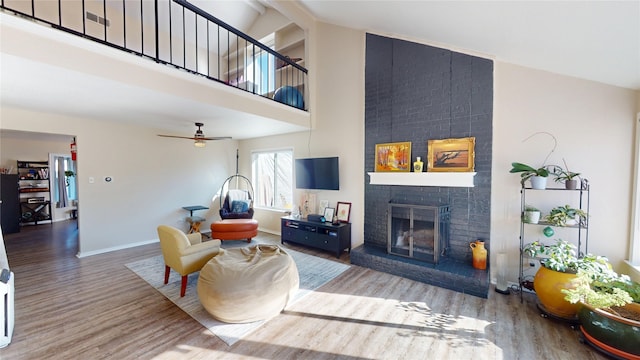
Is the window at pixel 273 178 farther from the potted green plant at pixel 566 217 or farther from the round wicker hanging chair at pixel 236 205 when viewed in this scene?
the potted green plant at pixel 566 217

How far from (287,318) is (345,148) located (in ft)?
9.85

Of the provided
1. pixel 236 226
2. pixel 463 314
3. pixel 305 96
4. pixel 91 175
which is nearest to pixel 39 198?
pixel 91 175

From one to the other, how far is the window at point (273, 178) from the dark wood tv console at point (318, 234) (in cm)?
79

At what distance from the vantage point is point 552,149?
115 inches

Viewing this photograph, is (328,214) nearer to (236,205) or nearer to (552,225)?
(236,205)

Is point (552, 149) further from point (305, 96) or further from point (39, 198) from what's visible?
point (39, 198)

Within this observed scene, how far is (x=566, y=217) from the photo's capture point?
2.64m

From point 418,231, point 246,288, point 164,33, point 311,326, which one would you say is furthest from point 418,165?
point 164,33

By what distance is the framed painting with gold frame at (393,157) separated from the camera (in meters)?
3.86

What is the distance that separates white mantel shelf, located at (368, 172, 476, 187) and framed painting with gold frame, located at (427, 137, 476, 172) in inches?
3.2

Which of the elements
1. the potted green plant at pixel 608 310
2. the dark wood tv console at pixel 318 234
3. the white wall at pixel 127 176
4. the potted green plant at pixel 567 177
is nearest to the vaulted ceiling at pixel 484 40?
the white wall at pixel 127 176

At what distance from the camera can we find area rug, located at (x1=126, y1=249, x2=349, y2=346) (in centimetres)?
231

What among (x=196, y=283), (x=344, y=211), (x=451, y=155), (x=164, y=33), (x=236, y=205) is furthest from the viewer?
(x=164, y=33)

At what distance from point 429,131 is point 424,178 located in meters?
0.71
